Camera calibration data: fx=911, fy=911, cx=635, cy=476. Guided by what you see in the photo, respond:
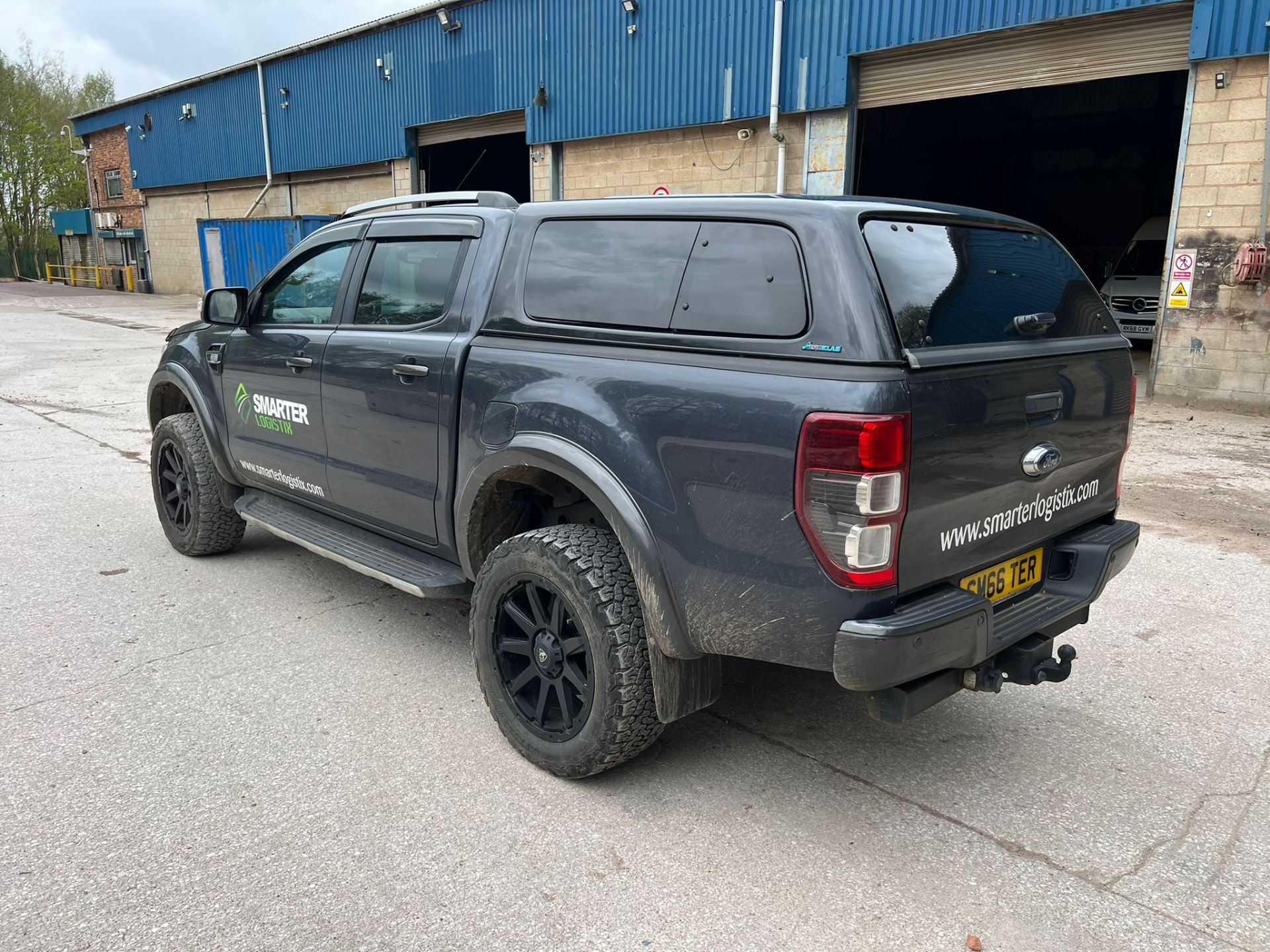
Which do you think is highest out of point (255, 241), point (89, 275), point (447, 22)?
point (447, 22)

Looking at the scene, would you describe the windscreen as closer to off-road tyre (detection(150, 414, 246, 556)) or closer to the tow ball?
the tow ball

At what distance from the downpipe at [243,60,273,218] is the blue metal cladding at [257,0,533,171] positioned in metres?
0.18

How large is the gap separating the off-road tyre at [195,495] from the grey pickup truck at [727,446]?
154 cm

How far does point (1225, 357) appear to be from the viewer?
32.9 feet

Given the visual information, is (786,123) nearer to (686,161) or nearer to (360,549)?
(686,161)

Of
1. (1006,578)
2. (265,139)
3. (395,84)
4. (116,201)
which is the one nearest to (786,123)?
(395,84)

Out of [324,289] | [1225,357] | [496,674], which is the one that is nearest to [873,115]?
[1225,357]

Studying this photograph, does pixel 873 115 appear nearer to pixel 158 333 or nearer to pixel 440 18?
pixel 440 18

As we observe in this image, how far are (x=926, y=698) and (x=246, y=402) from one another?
142 inches

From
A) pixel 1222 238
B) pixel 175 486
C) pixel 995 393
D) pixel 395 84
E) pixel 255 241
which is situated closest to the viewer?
pixel 995 393

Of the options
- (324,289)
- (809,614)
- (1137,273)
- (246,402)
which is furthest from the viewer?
(1137,273)

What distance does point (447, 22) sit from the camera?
18.1 m

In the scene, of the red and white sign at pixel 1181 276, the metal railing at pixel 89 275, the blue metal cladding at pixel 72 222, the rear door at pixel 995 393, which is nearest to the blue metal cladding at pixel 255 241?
the metal railing at pixel 89 275

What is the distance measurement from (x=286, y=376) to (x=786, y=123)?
36.4 feet
